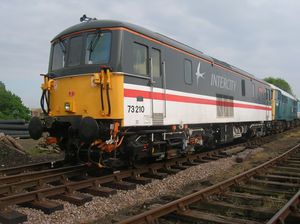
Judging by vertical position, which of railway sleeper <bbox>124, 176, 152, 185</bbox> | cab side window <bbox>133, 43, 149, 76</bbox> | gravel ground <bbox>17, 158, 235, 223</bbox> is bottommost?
gravel ground <bbox>17, 158, 235, 223</bbox>

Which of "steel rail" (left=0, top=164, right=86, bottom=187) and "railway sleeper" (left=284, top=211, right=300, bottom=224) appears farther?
"steel rail" (left=0, top=164, right=86, bottom=187)

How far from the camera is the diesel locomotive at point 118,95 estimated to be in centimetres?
802

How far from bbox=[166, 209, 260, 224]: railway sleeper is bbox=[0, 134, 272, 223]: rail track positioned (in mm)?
1886

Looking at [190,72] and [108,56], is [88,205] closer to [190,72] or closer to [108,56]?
[108,56]

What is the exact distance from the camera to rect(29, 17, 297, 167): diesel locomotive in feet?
26.3

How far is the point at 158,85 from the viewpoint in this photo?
31.0 feet

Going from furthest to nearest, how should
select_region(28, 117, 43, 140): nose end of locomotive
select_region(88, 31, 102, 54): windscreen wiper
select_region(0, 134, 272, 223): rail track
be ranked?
select_region(28, 117, 43, 140): nose end of locomotive < select_region(88, 31, 102, 54): windscreen wiper < select_region(0, 134, 272, 223): rail track

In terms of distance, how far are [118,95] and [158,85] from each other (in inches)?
70.7

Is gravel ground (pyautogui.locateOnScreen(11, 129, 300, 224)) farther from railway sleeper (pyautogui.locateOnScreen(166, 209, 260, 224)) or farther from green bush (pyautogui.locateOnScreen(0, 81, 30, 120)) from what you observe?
green bush (pyautogui.locateOnScreen(0, 81, 30, 120))

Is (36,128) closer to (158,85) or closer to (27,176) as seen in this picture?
(27,176)

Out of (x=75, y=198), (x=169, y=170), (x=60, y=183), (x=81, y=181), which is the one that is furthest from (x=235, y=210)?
(x=60, y=183)

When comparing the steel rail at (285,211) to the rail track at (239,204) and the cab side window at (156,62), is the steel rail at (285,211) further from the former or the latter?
the cab side window at (156,62)

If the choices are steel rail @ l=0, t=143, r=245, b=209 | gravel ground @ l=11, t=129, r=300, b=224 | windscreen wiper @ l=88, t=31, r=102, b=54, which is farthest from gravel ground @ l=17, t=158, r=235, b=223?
windscreen wiper @ l=88, t=31, r=102, b=54

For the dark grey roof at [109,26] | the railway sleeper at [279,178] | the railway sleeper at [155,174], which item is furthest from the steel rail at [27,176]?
the railway sleeper at [279,178]
